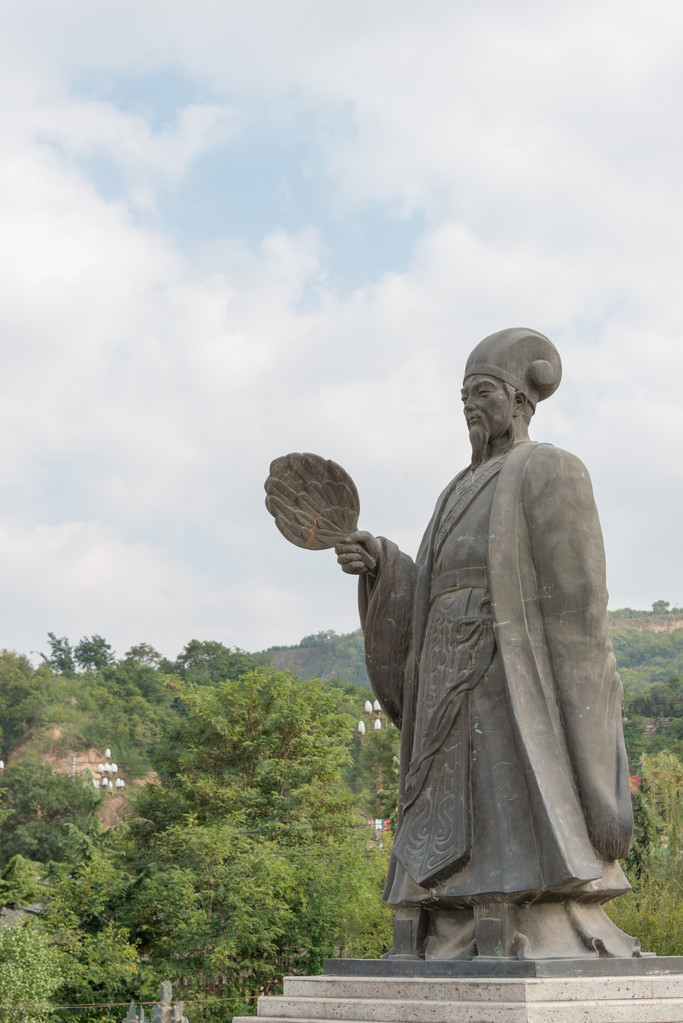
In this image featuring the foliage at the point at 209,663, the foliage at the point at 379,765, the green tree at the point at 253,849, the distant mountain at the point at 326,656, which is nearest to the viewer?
the green tree at the point at 253,849

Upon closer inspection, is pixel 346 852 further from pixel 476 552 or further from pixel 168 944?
pixel 476 552

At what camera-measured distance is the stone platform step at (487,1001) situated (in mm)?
5145

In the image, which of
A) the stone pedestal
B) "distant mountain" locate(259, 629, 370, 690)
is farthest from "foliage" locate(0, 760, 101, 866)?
"distant mountain" locate(259, 629, 370, 690)

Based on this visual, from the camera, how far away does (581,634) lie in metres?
6.40

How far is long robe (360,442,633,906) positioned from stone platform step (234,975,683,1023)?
21.6 inches

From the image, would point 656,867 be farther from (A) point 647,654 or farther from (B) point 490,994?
(A) point 647,654

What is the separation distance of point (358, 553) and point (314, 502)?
406 mm

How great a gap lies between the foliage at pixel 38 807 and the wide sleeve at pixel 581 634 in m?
42.4

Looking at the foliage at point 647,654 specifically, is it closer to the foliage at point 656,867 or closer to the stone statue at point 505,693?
the foliage at point 656,867

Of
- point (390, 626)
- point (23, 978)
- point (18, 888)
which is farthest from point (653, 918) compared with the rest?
point (18, 888)

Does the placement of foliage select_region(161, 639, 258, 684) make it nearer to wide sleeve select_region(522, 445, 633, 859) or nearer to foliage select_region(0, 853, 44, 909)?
foliage select_region(0, 853, 44, 909)

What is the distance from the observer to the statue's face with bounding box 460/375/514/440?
7.05m

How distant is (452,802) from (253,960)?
18.5 meters

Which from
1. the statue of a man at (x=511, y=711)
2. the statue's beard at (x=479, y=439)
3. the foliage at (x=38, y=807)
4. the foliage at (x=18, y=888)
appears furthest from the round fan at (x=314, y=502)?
the foliage at (x=38, y=807)
